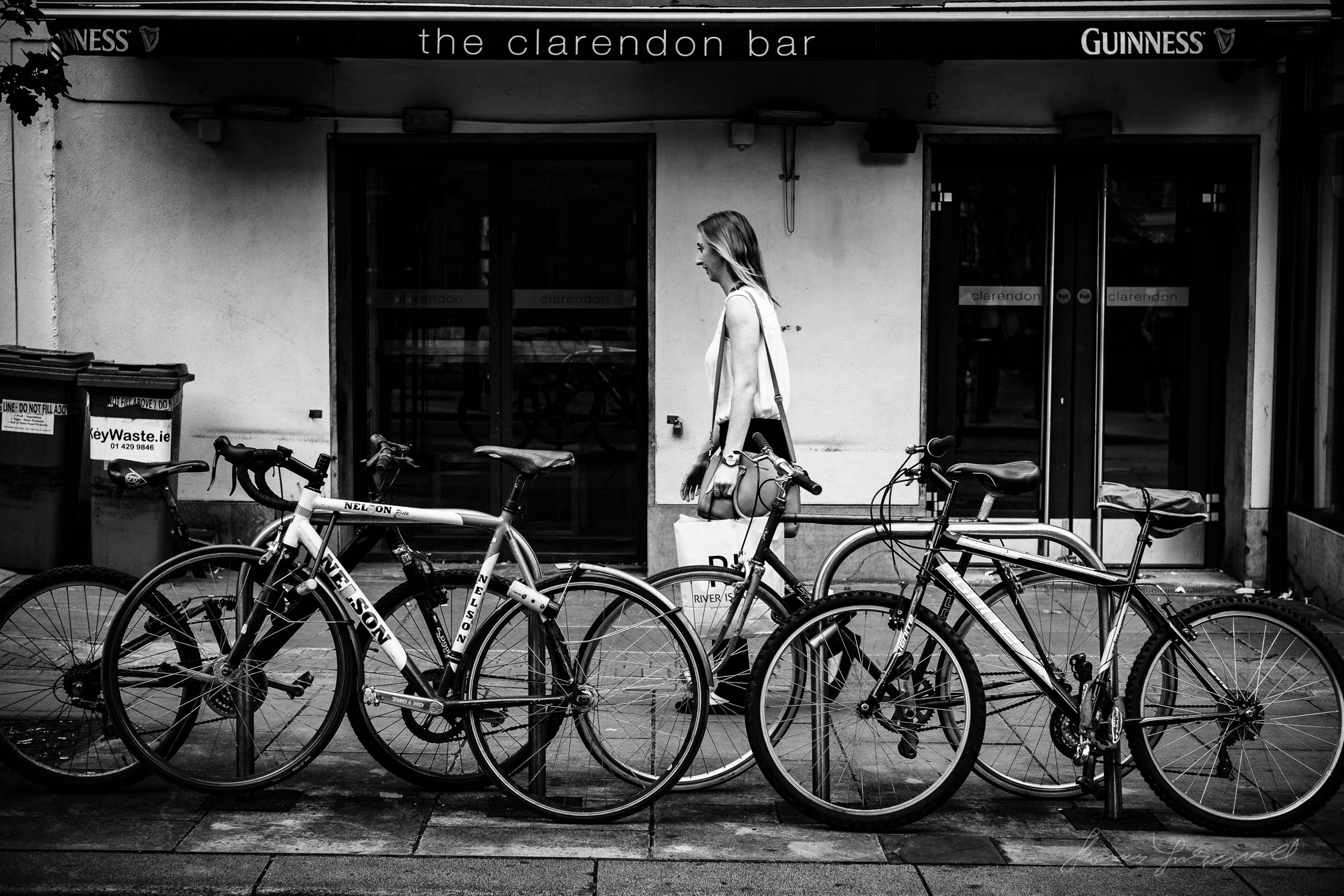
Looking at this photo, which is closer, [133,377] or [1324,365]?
[133,377]

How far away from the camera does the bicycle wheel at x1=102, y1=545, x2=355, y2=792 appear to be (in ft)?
15.7

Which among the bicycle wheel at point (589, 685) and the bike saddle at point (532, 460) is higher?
the bike saddle at point (532, 460)

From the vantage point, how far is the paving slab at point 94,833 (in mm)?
4516

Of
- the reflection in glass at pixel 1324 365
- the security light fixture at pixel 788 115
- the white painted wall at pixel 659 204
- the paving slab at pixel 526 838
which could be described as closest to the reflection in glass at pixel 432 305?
the white painted wall at pixel 659 204

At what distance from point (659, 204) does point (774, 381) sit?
3267 mm

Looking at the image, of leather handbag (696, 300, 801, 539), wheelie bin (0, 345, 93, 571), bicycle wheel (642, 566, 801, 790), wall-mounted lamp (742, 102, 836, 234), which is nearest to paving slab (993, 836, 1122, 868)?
bicycle wheel (642, 566, 801, 790)

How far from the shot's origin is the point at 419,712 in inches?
193

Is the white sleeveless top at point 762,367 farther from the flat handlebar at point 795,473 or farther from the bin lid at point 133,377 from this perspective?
the bin lid at point 133,377

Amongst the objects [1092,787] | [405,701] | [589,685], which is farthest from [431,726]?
[1092,787]

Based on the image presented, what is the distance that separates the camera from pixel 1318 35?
8.46 metres

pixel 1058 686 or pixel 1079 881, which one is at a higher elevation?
pixel 1058 686

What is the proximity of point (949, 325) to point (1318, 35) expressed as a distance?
275 centimetres

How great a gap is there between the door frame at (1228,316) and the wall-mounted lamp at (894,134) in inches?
8.3

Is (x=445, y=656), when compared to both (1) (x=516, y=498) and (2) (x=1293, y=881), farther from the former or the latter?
(2) (x=1293, y=881)
